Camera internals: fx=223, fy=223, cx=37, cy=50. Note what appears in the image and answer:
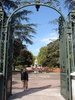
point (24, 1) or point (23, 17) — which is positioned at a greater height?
point (23, 17)

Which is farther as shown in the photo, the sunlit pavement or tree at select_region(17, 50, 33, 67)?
tree at select_region(17, 50, 33, 67)

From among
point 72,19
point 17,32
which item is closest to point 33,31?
point 17,32

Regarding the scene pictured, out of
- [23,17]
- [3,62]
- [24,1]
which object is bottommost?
[3,62]

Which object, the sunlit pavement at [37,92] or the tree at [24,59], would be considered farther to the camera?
the tree at [24,59]

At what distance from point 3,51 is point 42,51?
82063mm

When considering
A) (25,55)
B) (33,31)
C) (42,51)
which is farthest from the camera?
(42,51)

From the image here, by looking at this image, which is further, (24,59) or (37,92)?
(24,59)

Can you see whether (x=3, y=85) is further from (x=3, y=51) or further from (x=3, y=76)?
(x=3, y=51)

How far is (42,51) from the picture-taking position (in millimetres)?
92750

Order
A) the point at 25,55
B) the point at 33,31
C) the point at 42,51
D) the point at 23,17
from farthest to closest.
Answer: the point at 42,51, the point at 25,55, the point at 33,31, the point at 23,17

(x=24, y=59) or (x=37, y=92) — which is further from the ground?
(x=24, y=59)

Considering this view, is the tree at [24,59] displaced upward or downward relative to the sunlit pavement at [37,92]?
upward

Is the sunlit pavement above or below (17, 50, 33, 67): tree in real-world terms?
below

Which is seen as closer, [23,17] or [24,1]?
[24,1]
